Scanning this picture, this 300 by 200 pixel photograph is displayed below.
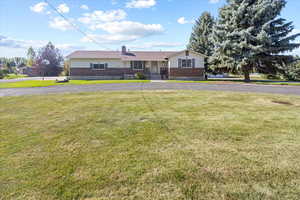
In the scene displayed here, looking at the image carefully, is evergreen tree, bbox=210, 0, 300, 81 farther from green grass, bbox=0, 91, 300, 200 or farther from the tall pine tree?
green grass, bbox=0, 91, 300, 200

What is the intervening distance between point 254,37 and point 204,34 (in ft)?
32.5

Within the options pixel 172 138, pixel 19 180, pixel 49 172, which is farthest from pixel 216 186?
pixel 19 180

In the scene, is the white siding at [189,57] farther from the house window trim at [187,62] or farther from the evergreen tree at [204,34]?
the evergreen tree at [204,34]

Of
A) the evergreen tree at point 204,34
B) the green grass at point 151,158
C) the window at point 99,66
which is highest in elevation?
the evergreen tree at point 204,34

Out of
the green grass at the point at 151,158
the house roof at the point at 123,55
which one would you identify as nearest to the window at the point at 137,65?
the house roof at the point at 123,55

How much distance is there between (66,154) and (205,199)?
2.43m

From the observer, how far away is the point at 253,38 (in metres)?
18.2

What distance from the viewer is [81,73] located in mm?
25312

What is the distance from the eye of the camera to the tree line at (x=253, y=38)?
59.7ft

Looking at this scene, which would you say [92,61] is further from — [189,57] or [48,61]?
[48,61]

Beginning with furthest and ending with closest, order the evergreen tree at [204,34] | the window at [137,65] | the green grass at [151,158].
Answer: the evergreen tree at [204,34], the window at [137,65], the green grass at [151,158]

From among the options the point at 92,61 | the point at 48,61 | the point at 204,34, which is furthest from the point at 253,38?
the point at 48,61

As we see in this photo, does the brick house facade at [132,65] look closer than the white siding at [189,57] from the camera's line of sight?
No

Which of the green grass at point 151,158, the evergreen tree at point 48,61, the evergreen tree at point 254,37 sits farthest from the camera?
the evergreen tree at point 48,61
